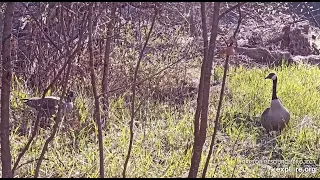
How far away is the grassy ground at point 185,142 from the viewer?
130 inches

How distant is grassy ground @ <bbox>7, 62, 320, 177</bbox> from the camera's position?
3307 mm

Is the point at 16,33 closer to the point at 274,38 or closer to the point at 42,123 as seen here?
the point at 42,123

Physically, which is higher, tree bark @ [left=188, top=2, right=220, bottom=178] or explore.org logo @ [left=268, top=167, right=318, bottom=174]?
tree bark @ [left=188, top=2, right=220, bottom=178]

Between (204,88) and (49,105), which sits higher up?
(204,88)

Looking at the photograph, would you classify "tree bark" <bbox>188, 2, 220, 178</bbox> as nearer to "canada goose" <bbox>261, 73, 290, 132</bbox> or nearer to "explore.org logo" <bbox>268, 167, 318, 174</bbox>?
"explore.org logo" <bbox>268, 167, 318, 174</bbox>

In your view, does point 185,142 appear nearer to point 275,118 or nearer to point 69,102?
point 275,118

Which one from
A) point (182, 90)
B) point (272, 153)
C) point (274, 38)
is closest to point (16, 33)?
point (182, 90)

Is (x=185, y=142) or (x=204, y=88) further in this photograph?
(x=185, y=142)

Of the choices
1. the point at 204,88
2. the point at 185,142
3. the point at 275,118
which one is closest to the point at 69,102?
the point at 185,142

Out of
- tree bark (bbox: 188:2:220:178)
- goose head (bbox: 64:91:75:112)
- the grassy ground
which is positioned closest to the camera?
tree bark (bbox: 188:2:220:178)

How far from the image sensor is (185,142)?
3.82 meters

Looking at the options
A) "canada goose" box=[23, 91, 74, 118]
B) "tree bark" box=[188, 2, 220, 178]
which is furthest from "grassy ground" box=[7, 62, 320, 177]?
"tree bark" box=[188, 2, 220, 178]

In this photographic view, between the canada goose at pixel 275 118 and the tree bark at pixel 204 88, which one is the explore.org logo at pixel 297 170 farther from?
the tree bark at pixel 204 88

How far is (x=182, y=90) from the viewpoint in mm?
5344
